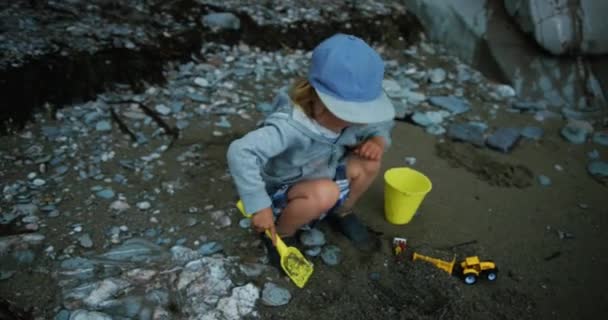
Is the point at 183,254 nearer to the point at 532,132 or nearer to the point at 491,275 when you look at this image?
the point at 491,275

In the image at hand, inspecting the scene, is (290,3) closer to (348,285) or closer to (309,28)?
(309,28)

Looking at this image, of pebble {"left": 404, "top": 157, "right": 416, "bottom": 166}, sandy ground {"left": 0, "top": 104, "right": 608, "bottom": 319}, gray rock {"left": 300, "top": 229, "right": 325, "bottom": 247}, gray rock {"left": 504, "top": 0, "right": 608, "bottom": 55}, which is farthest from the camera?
gray rock {"left": 504, "top": 0, "right": 608, "bottom": 55}

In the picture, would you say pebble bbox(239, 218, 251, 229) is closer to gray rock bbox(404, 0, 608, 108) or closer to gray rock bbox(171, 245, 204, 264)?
gray rock bbox(171, 245, 204, 264)

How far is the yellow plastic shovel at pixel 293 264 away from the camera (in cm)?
188

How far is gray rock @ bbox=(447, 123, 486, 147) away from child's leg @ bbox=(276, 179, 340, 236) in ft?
4.04

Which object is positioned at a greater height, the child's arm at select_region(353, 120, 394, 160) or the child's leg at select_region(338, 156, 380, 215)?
the child's arm at select_region(353, 120, 394, 160)

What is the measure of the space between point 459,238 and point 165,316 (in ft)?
4.19

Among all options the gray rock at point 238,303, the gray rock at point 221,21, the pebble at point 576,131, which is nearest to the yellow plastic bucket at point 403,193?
the gray rock at point 238,303

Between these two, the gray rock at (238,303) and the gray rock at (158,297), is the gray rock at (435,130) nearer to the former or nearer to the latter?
the gray rock at (238,303)

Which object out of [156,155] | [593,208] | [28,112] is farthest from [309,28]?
[593,208]

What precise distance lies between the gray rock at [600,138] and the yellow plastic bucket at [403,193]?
141 centimetres

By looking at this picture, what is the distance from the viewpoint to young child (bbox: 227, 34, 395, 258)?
5.14 feet

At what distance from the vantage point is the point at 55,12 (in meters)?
3.17

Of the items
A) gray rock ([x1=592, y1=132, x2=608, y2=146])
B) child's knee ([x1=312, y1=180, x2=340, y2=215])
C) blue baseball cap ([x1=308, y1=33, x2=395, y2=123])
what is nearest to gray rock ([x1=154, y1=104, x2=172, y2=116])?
child's knee ([x1=312, y1=180, x2=340, y2=215])
